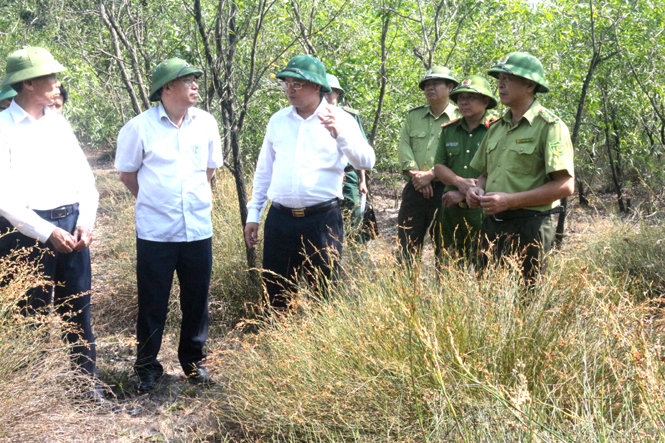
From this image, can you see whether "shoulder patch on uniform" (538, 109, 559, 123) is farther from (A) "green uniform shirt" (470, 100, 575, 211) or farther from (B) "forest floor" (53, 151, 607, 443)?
(B) "forest floor" (53, 151, 607, 443)

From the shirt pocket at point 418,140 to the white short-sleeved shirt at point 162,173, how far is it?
2.21 m

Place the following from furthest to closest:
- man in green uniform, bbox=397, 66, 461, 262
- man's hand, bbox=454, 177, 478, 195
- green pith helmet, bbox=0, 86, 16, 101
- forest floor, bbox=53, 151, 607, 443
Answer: man in green uniform, bbox=397, 66, 461, 262, green pith helmet, bbox=0, 86, 16, 101, man's hand, bbox=454, 177, 478, 195, forest floor, bbox=53, 151, 607, 443

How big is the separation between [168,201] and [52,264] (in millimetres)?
774

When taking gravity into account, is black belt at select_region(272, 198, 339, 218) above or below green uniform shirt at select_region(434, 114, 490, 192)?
below

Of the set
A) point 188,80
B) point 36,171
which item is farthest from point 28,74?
point 188,80

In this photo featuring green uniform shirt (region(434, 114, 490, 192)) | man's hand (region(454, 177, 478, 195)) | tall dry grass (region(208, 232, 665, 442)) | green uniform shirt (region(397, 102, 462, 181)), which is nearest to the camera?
tall dry grass (region(208, 232, 665, 442))

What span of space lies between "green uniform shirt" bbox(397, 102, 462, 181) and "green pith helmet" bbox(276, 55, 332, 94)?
5.41 feet

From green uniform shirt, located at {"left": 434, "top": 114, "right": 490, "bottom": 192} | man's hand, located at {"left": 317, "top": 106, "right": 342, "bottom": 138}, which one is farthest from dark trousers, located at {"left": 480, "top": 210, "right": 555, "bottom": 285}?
man's hand, located at {"left": 317, "top": 106, "right": 342, "bottom": 138}

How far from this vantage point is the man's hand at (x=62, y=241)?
11.1 feet

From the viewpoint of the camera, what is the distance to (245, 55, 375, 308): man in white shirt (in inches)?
147

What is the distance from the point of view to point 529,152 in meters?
3.69

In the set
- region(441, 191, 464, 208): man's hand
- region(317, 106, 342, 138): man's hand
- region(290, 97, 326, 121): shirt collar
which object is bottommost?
region(441, 191, 464, 208): man's hand

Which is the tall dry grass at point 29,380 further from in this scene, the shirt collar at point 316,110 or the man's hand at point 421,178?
the man's hand at point 421,178

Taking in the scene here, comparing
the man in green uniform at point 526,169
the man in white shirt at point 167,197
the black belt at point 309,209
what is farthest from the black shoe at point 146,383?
the man in green uniform at point 526,169
